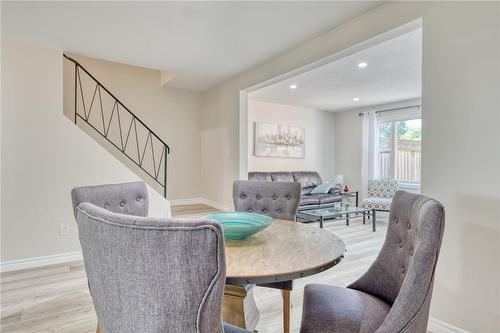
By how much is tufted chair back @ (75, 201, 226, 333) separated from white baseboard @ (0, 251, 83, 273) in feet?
9.97

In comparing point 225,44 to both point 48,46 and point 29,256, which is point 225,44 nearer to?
point 48,46

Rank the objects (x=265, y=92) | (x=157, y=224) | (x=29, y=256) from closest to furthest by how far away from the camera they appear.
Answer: (x=157, y=224) → (x=29, y=256) → (x=265, y=92)

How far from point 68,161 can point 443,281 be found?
370 centimetres

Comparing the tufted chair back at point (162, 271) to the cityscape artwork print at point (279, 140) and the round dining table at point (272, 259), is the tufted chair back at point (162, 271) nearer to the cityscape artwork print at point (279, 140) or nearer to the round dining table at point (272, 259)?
the round dining table at point (272, 259)

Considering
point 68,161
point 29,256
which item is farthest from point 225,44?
point 29,256

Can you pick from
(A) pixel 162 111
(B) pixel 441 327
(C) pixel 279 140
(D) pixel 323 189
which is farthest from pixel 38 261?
(C) pixel 279 140

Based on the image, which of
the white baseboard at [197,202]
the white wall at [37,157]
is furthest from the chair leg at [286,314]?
the white baseboard at [197,202]

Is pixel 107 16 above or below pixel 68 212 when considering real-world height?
above

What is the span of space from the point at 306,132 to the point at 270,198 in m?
5.16

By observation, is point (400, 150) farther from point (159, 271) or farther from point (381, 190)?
point (159, 271)

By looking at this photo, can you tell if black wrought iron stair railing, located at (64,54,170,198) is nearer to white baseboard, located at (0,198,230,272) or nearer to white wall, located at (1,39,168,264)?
white wall, located at (1,39,168,264)

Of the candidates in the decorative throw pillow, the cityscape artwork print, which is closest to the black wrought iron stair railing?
the cityscape artwork print

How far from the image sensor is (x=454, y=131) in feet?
6.14

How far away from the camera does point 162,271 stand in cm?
63
